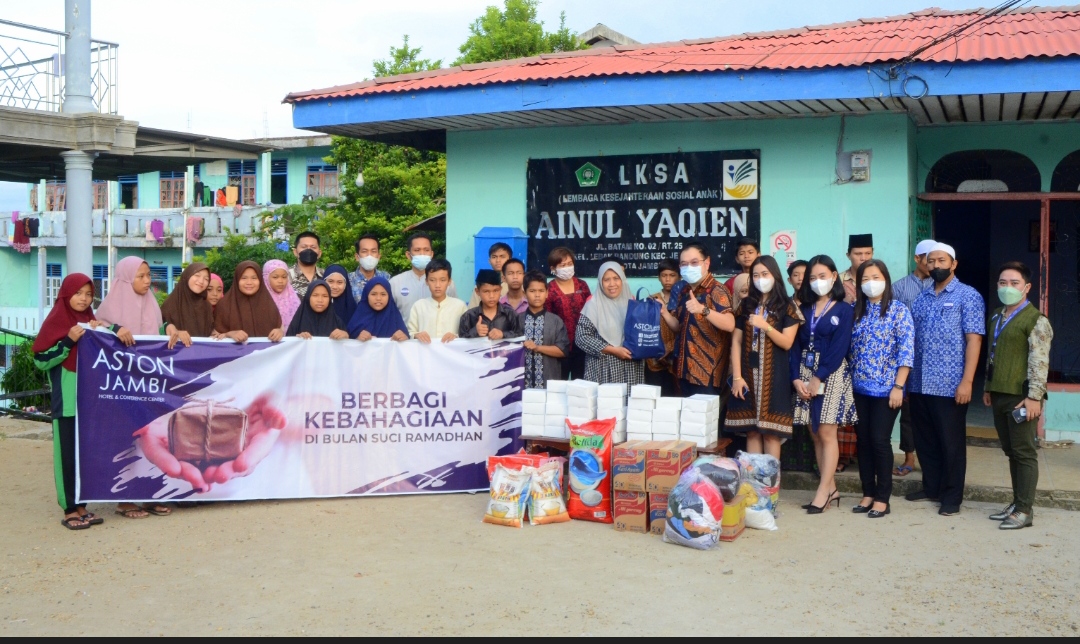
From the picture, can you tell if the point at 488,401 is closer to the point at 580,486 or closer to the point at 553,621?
the point at 580,486

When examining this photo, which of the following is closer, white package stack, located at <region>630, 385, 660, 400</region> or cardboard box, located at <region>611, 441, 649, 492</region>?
cardboard box, located at <region>611, 441, 649, 492</region>

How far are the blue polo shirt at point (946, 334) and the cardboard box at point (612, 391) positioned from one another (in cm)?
202

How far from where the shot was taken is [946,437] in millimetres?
6578

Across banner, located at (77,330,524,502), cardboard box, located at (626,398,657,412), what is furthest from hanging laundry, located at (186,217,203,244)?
cardboard box, located at (626,398,657,412)

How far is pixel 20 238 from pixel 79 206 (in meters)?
23.2

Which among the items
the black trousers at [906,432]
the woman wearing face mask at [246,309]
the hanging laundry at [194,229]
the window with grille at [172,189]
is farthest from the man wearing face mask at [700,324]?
the window with grille at [172,189]

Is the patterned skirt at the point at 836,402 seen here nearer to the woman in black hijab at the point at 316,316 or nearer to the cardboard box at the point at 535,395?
the cardboard box at the point at 535,395

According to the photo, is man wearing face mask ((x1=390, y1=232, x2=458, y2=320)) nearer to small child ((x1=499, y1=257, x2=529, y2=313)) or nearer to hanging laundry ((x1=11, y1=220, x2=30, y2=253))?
small child ((x1=499, y1=257, x2=529, y2=313))

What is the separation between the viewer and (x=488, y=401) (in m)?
7.32

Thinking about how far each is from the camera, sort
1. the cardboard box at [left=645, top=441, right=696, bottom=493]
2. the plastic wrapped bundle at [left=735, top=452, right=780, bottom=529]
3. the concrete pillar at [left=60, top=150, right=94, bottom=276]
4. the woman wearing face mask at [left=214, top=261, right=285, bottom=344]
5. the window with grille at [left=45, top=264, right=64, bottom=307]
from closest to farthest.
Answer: the cardboard box at [left=645, top=441, right=696, bottom=493] → the plastic wrapped bundle at [left=735, top=452, right=780, bottom=529] → the woman wearing face mask at [left=214, top=261, right=285, bottom=344] → the concrete pillar at [left=60, top=150, right=94, bottom=276] → the window with grille at [left=45, top=264, right=64, bottom=307]

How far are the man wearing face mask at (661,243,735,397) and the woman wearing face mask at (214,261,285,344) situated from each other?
9.66 feet

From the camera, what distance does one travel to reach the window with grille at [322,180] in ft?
92.1

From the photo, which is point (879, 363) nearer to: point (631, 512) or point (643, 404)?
point (643, 404)

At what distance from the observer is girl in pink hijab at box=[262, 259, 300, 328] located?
7727 millimetres
